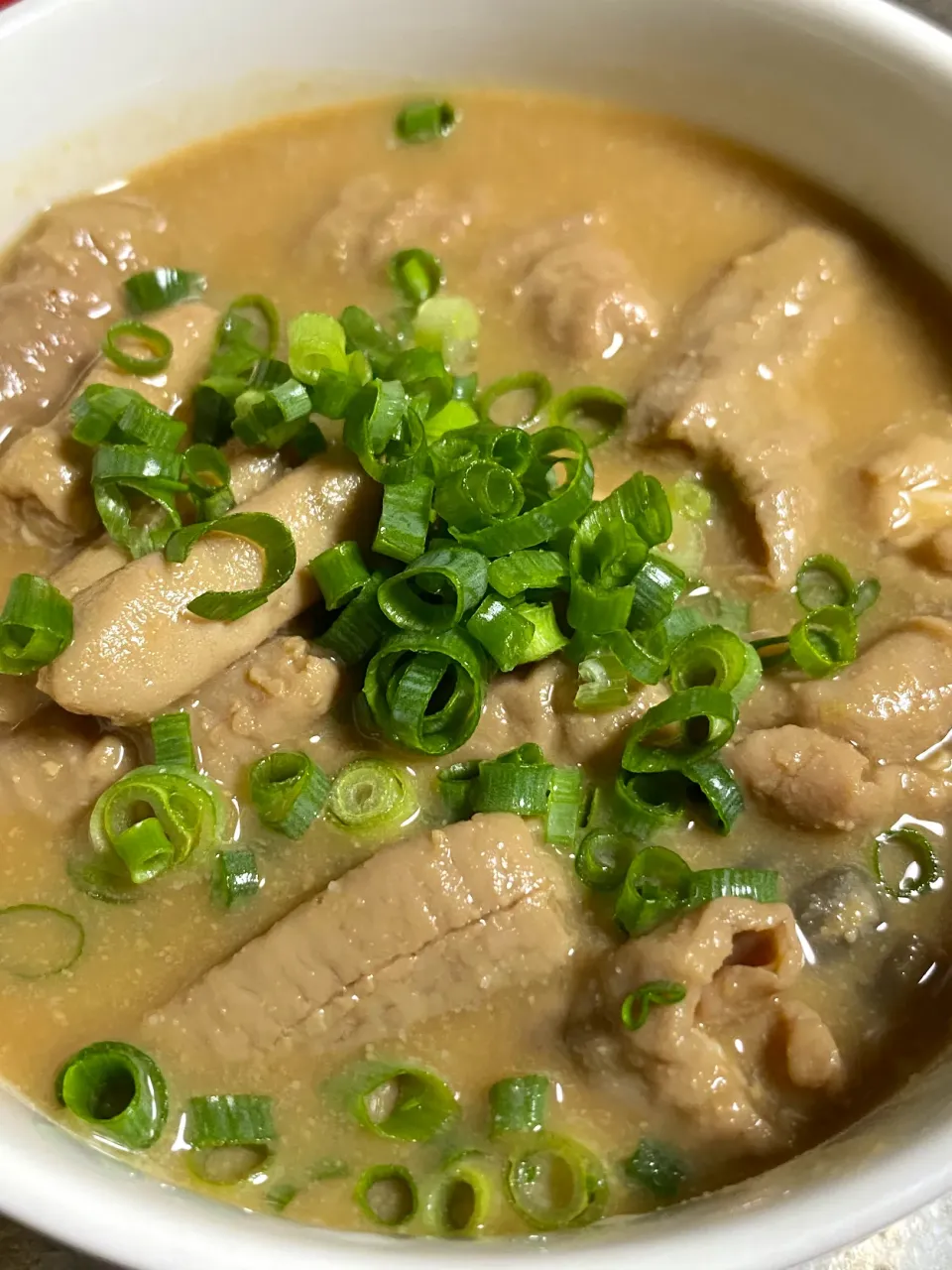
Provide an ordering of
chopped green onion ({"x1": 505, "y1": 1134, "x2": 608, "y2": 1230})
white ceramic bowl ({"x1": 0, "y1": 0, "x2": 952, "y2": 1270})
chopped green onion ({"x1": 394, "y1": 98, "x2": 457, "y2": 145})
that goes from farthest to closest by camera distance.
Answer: chopped green onion ({"x1": 394, "y1": 98, "x2": 457, "y2": 145})
white ceramic bowl ({"x1": 0, "y1": 0, "x2": 952, "y2": 1270})
chopped green onion ({"x1": 505, "y1": 1134, "x2": 608, "y2": 1230})

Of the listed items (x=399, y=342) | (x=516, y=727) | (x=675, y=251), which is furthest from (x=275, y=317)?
(x=516, y=727)

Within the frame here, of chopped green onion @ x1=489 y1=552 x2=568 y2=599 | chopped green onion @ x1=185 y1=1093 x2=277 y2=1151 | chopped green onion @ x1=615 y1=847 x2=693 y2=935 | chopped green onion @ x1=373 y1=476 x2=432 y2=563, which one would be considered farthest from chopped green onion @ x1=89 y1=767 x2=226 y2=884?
chopped green onion @ x1=615 y1=847 x2=693 y2=935

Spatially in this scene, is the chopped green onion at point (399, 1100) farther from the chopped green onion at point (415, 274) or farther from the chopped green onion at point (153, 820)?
the chopped green onion at point (415, 274)

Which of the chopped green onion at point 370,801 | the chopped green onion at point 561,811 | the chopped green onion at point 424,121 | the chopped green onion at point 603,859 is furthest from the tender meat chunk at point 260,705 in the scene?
the chopped green onion at point 424,121

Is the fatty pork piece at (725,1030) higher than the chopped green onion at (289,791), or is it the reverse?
the chopped green onion at (289,791)

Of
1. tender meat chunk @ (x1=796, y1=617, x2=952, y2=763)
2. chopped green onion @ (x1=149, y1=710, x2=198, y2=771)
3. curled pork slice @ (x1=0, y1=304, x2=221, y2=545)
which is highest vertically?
curled pork slice @ (x1=0, y1=304, x2=221, y2=545)

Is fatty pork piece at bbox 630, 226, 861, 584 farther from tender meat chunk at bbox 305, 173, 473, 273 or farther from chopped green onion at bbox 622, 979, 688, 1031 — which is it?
chopped green onion at bbox 622, 979, 688, 1031

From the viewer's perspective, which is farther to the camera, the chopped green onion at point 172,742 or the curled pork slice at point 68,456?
the curled pork slice at point 68,456

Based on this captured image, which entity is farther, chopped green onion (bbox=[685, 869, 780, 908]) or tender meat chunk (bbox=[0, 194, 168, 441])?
tender meat chunk (bbox=[0, 194, 168, 441])
